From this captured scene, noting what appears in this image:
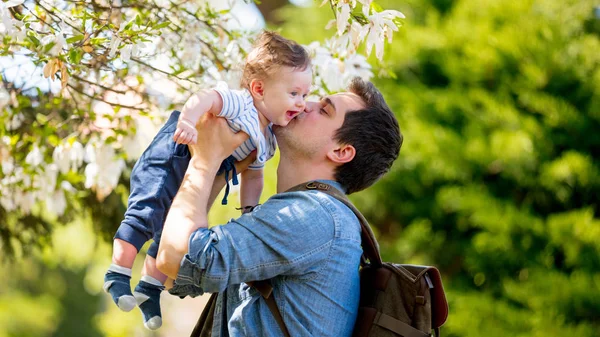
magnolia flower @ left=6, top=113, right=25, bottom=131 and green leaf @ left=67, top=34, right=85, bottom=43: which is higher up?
green leaf @ left=67, top=34, right=85, bottom=43

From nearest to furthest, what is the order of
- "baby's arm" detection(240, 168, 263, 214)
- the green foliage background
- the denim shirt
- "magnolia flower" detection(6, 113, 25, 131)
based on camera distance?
the denim shirt, "baby's arm" detection(240, 168, 263, 214), "magnolia flower" detection(6, 113, 25, 131), the green foliage background

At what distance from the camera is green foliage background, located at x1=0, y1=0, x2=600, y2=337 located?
719 cm

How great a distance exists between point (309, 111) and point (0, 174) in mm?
1550

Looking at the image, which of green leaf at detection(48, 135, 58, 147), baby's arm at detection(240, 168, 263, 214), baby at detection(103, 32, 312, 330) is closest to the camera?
baby at detection(103, 32, 312, 330)

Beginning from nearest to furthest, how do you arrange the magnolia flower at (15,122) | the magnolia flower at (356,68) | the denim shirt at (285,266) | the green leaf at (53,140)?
1. the denim shirt at (285,266)
2. the magnolia flower at (356,68)
3. the green leaf at (53,140)
4. the magnolia flower at (15,122)

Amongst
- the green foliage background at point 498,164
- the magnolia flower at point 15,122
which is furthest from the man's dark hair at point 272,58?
the green foliage background at point 498,164

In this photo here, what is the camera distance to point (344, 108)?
2566 mm

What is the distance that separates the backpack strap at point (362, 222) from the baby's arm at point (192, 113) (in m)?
0.37

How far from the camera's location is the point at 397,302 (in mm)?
2230

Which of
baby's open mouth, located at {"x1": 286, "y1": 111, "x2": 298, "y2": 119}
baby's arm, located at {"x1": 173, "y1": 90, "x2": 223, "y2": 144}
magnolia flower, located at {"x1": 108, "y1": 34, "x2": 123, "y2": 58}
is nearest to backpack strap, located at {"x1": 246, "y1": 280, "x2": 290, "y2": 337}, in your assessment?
baby's arm, located at {"x1": 173, "y1": 90, "x2": 223, "y2": 144}

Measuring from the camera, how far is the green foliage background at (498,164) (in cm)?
719

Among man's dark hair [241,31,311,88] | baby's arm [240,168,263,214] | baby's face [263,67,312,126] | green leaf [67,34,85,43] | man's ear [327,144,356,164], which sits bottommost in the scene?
baby's arm [240,168,263,214]

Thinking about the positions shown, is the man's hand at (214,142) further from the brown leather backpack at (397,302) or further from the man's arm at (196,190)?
the brown leather backpack at (397,302)

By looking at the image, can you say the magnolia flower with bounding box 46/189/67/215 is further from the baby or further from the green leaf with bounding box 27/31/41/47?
the green leaf with bounding box 27/31/41/47
